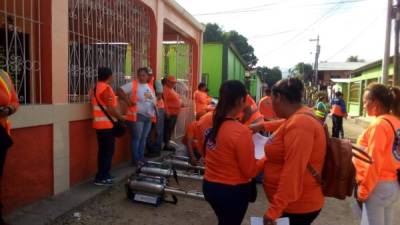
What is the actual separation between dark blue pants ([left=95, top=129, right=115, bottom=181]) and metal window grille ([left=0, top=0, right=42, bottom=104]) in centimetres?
96

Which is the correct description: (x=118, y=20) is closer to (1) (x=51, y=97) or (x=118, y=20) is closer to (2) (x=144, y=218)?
(1) (x=51, y=97)

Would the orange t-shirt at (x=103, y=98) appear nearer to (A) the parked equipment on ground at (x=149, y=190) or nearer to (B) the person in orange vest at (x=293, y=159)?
(A) the parked equipment on ground at (x=149, y=190)

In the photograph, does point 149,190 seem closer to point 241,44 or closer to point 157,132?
point 157,132

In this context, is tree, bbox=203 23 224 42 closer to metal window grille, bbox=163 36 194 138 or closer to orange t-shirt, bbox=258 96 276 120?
metal window grille, bbox=163 36 194 138

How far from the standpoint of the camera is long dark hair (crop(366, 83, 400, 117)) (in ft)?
9.21

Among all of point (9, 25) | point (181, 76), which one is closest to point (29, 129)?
point (9, 25)

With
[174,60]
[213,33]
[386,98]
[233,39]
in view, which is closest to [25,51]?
[386,98]

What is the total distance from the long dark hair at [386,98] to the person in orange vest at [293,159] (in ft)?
3.08

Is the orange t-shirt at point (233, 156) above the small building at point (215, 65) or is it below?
below

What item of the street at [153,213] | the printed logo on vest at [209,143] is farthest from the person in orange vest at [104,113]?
the printed logo on vest at [209,143]

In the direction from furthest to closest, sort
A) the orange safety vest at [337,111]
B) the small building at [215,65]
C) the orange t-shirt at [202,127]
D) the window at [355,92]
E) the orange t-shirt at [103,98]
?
the window at [355,92]
the small building at [215,65]
the orange safety vest at [337,111]
the orange t-shirt at [103,98]
the orange t-shirt at [202,127]

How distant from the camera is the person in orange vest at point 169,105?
794 cm

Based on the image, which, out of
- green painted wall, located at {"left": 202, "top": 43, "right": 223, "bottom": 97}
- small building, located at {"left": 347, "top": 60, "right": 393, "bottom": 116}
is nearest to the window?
small building, located at {"left": 347, "top": 60, "right": 393, "bottom": 116}

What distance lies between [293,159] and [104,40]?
460 cm
